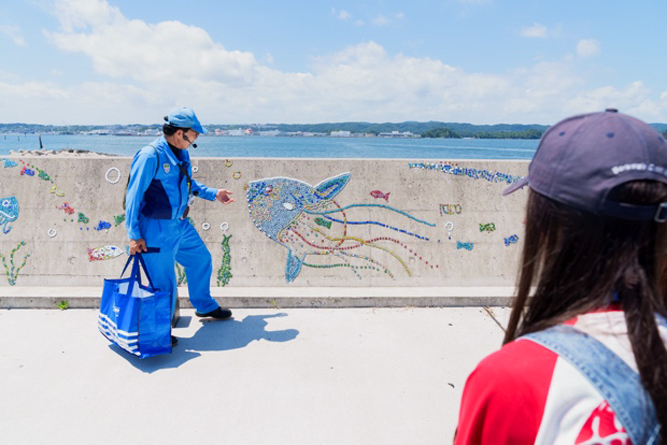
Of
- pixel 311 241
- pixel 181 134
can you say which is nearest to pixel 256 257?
pixel 311 241

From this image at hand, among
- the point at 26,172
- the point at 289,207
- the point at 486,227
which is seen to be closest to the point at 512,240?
the point at 486,227

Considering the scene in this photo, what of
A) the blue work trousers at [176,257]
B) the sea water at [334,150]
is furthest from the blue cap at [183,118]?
the sea water at [334,150]

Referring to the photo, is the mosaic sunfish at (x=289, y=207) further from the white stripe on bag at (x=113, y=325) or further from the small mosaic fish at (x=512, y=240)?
the small mosaic fish at (x=512, y=240)

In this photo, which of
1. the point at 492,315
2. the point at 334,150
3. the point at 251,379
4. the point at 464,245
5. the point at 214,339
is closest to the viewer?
the point at 251,379

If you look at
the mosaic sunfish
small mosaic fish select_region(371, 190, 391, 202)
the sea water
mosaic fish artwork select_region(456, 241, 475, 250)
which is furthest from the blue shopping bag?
the sea water

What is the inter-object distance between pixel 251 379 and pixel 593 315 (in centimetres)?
289

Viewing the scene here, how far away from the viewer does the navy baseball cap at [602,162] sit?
2.93 feet

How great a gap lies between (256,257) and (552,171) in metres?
4.47

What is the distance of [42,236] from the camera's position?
512 centimetres

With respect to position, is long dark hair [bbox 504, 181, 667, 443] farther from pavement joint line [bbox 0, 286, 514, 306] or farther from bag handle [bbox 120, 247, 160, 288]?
pavement joint line [bbox 0, 286, 514, 306]

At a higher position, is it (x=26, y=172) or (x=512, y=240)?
(x=26, y=172)

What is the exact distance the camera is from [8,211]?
16.9 ft

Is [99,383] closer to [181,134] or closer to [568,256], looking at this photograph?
[181,134]

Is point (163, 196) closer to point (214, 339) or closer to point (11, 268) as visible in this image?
point (214, 339)
